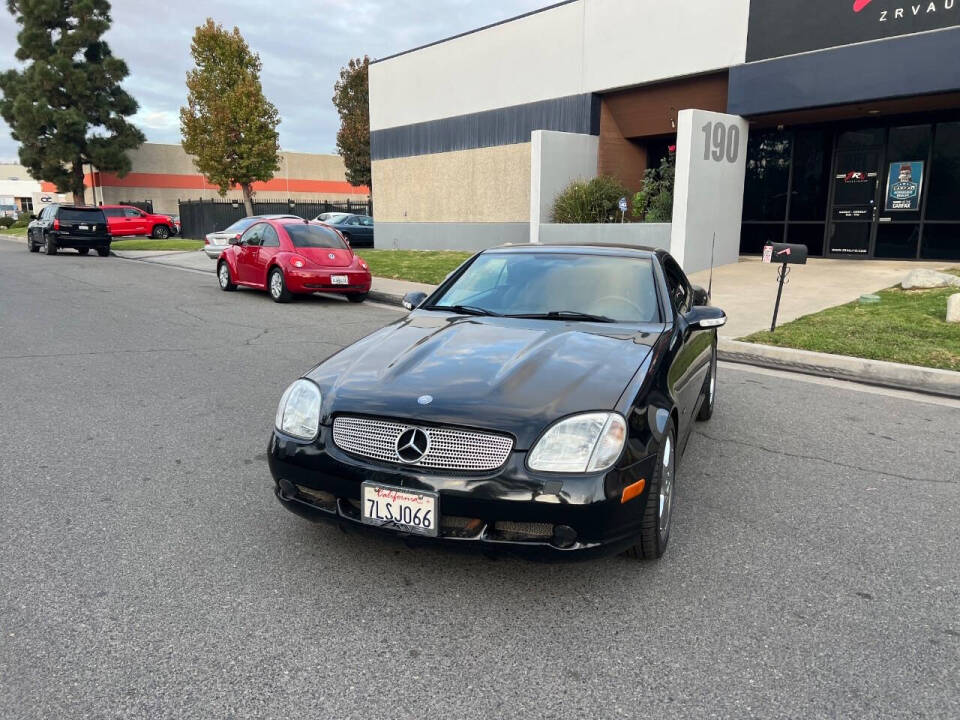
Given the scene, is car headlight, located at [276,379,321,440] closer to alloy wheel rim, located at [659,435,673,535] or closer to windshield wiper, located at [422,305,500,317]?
windshield wiper, located at [422,305,500,317]

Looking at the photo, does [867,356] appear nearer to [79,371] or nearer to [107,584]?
[107,584]

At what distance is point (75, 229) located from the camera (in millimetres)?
24547

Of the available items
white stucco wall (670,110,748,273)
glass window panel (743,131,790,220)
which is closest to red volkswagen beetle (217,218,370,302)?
white stucco wall (670,110,748,273)

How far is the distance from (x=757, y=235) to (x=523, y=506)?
1754 cm

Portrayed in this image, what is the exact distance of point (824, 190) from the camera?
1719cm

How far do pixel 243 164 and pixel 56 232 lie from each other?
42.0ft

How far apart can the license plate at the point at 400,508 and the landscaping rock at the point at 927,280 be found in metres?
11.7

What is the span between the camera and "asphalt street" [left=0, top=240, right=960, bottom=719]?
7.95ft

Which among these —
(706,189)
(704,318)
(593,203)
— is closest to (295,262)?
(593,203)

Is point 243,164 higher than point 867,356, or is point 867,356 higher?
point 243,164

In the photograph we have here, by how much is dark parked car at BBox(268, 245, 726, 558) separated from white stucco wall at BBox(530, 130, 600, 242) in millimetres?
15295

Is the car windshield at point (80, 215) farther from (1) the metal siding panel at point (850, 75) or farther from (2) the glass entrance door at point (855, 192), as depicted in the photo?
(2) the glass entrance door at point (855, 192)

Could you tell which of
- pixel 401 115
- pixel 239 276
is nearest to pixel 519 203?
pixel 401 115

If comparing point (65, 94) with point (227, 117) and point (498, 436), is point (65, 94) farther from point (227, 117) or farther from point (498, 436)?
point (498, 436)
